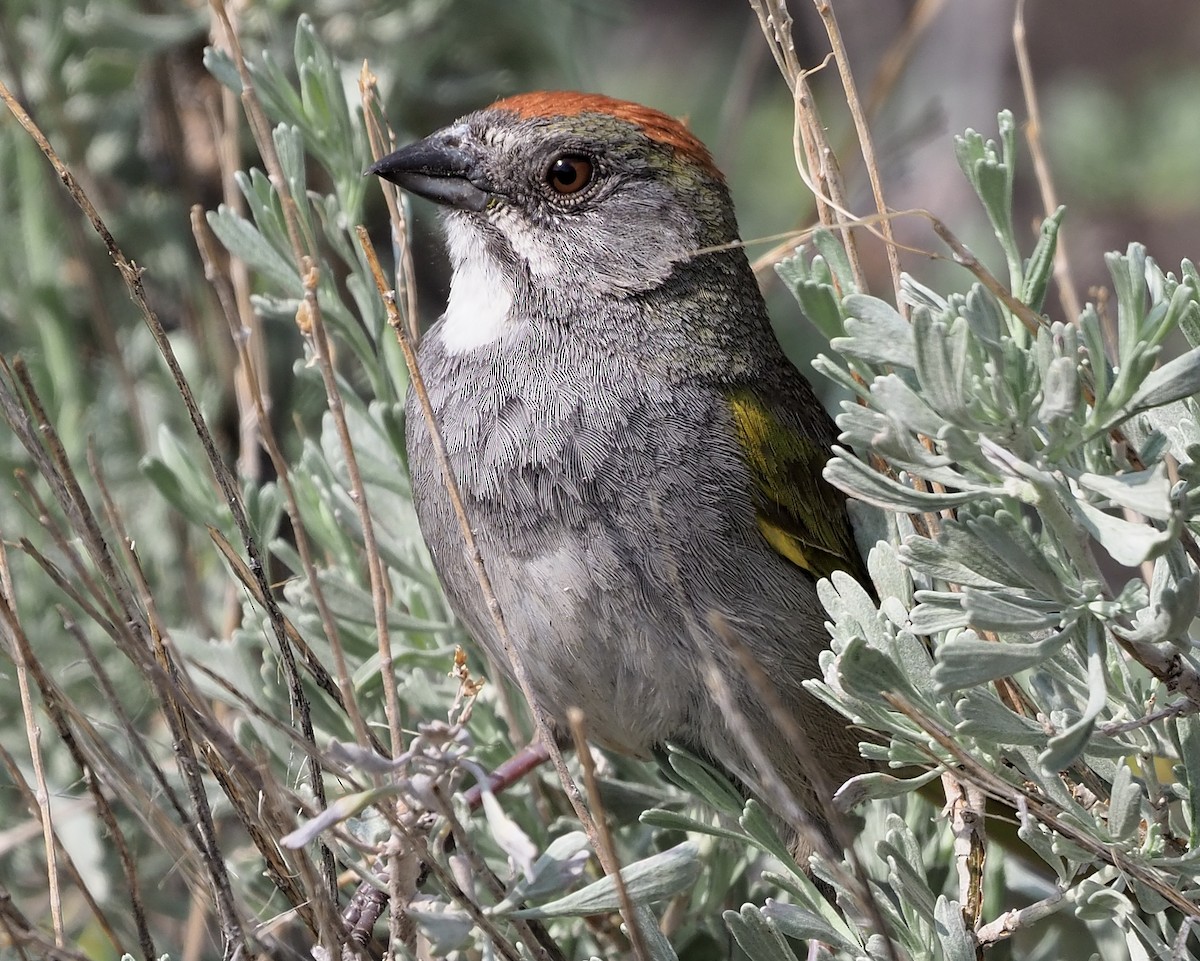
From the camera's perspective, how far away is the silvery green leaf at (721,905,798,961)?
7.16ft

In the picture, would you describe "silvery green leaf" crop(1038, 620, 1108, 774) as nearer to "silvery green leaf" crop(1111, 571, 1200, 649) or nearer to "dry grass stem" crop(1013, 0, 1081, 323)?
"silvery green leaf" crop(1111, 571, 1200, 649)

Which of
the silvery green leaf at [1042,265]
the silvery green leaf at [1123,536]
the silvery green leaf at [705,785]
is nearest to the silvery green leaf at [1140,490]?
the silvery green leaf at [1123,536]

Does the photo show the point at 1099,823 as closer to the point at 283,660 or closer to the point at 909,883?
the point at 909,883

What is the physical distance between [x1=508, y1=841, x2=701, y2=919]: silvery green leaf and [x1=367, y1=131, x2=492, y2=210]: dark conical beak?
5.18 ft

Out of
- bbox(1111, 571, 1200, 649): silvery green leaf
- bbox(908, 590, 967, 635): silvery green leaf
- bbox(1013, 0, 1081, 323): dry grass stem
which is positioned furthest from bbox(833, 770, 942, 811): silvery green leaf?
bbox(1013, 0, 1081, 323): dry grass stem

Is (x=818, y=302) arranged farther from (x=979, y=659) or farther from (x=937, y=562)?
(x=979, y=659)

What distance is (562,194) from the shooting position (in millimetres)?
3170

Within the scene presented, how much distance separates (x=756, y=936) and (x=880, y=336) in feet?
3.08

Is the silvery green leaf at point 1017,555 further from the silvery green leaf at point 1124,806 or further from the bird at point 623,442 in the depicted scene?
the bird at point 623,442

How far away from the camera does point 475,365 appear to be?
2986mm

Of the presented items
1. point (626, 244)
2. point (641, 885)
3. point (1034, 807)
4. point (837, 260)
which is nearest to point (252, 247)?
point (626, 244)

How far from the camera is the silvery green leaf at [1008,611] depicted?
5.97 feet

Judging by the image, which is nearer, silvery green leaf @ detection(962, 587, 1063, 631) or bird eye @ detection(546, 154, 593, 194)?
silvery green leaf @ detection(962, 587, 1063, 631)

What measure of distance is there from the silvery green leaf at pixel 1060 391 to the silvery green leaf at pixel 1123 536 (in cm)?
13
